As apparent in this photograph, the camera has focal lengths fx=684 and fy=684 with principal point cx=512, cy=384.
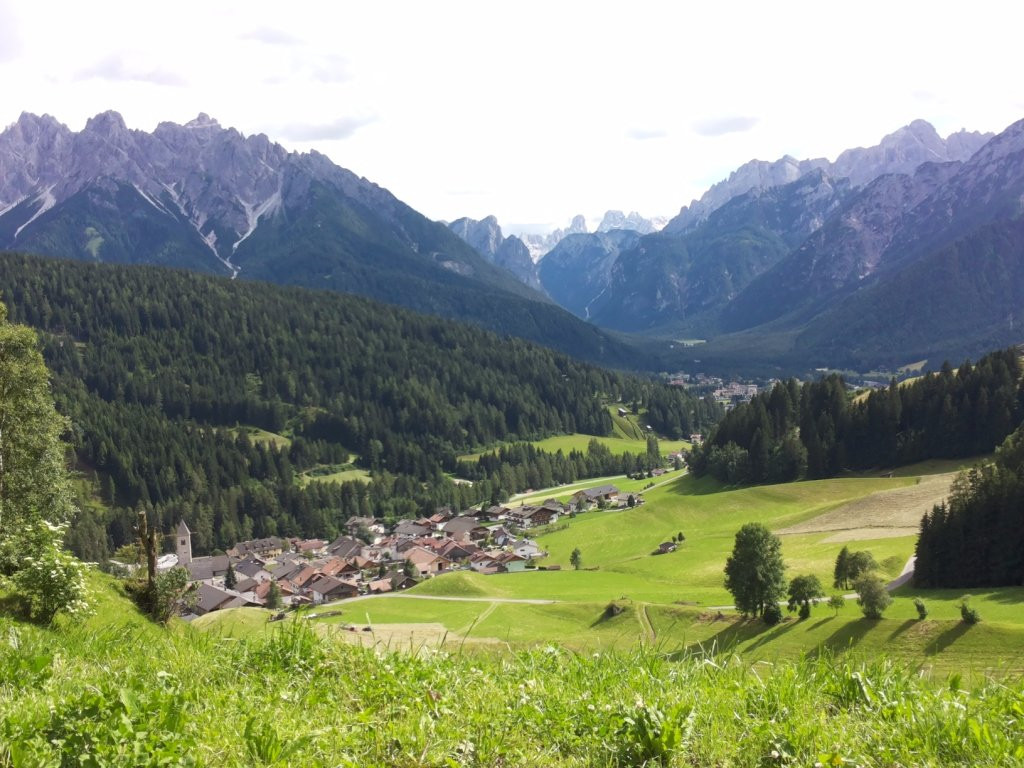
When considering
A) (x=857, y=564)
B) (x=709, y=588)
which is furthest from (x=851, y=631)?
(x=709, y=588)

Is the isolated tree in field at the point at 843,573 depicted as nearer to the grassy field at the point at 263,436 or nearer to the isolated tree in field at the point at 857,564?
the isolated tree in field at the point at 857,564

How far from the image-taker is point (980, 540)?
205ft

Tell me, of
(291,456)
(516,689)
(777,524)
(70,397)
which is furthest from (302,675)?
(70,397)

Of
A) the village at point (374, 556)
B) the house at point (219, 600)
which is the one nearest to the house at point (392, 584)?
the village at point (374, 556)

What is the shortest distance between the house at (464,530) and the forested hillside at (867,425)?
150 ft

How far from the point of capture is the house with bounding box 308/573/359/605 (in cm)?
9050

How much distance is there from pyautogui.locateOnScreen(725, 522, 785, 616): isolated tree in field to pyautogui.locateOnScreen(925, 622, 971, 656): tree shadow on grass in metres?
11.9

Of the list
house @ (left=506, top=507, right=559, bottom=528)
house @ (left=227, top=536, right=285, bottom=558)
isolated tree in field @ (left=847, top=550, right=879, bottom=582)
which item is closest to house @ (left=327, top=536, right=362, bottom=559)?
house @ (left=227, top=536, right=285, bottom=558)

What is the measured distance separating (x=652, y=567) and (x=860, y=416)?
64426 millimetres

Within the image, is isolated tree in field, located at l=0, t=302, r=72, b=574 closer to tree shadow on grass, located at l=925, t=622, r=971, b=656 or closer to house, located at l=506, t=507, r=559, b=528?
tree shadow on grass, located at l=925, t=622, r=971, b=656

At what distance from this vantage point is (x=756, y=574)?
52781 millimetres

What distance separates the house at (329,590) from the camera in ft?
297

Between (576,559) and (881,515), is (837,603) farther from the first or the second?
(576,559)

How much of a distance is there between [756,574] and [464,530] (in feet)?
283
